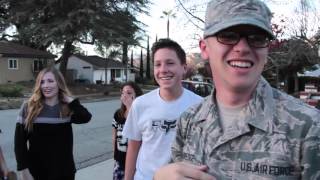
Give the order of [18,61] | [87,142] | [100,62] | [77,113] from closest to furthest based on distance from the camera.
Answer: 1. [77,113]
2. [87,142]
3. [18,61]
4. [100,62]

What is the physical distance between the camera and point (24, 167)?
4578mm

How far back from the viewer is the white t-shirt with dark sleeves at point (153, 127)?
367cm

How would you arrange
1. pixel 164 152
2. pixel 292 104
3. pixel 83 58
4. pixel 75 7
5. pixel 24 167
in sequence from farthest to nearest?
pixel 83 58 < pixel 75 7 < pixel 24 167 < pixel 164 152 < pixel 292 104

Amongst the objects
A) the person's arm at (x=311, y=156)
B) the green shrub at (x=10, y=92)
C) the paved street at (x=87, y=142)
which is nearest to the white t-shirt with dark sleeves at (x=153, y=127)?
the person's arm at (x=311, y=156)

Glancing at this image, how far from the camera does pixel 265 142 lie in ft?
4.90

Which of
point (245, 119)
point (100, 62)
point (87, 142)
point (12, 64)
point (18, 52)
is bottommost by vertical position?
point (87, 142)

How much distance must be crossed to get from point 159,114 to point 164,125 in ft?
0.33

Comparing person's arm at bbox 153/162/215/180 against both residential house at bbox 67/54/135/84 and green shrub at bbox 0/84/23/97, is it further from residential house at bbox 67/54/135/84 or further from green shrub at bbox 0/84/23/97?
residential house at bbox 67/54/135/84

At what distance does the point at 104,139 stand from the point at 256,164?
41.6 feet

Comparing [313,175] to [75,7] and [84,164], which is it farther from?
[75,7]

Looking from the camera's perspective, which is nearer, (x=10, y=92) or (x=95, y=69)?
(x=10, y=92)

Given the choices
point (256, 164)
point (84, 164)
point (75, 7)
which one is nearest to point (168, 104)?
point (256, 164)

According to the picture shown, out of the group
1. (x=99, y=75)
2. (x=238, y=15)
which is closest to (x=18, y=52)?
(x=99, y=75)

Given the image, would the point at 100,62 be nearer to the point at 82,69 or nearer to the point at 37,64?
the point at 82,69
